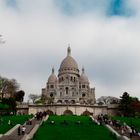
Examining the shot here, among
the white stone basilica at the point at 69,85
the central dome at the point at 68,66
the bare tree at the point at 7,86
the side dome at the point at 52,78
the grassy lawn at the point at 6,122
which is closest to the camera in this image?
the grassy lawn at the point at 6,122

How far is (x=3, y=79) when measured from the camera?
293 feet

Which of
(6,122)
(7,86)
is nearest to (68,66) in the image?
(7,86)

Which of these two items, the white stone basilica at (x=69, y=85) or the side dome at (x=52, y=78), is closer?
the white stone basilica at (x=69, y=85)

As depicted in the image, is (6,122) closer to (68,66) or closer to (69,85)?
(69,85)

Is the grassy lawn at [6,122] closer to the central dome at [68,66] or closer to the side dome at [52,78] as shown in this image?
the side dome at [52,78]

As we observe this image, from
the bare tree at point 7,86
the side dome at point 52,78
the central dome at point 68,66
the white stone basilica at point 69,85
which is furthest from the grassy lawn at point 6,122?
the central dome at point 68,66

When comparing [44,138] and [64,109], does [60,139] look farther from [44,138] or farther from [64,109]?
[64,109]

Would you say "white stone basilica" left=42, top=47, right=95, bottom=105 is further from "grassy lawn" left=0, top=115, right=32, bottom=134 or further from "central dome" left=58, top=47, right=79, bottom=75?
"grassy lawn" left=0, top=115, right=32, bottom=134

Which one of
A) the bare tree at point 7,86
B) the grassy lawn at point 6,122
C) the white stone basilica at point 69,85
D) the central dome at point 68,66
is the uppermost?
the central dome at point 68,66

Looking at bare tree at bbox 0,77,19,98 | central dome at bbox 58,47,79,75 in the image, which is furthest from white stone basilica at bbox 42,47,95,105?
bare tree at bbox 0,77,19,98

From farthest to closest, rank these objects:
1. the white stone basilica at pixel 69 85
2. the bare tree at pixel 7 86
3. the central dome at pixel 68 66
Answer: the central dome at pixel 68 66, the white stone basilica at pixel 69 85, the bare tree at pixel 7 86

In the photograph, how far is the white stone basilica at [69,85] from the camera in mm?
138250

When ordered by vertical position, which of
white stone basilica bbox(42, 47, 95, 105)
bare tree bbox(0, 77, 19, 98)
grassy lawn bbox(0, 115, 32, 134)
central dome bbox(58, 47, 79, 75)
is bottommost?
grassy lawn bbox(0, 115, 32, 134)

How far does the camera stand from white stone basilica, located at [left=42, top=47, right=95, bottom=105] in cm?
13825
